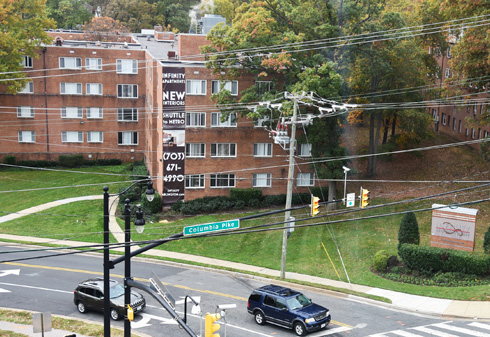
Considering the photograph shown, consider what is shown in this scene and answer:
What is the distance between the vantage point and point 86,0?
3915 inches

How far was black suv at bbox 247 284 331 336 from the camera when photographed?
24.4 metres

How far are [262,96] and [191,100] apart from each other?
614 centimetres

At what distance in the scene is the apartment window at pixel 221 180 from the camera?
45438mm

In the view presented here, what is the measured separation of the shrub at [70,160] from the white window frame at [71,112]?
3.93m

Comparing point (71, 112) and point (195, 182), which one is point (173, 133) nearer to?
point (195, 182)

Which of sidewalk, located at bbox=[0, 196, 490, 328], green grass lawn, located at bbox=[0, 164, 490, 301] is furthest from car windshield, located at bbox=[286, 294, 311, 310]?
green grass lawn, located at bbox=[0, 164, 490, 301]

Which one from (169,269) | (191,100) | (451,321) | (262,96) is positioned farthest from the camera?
(191,100)

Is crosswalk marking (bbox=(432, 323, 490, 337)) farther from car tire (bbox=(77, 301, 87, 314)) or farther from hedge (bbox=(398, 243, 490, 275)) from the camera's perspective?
car tire (bbox=(77, 301, 87, 314))

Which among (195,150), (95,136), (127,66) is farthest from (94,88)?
(195,150)

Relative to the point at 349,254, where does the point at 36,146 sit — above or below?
above

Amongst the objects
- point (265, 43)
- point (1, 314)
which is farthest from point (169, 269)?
point (265, 43)

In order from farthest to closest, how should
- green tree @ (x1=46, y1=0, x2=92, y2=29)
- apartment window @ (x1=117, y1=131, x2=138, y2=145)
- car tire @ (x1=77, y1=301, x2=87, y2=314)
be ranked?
1. green tree @ (x1=46, y1=0, x2=92, y2=29)
2. apartment window @ (x1=117, y1=131, x2=138, y2=145)
3. car tire @ (x1=77, y1=301, x2=87, y2=314)

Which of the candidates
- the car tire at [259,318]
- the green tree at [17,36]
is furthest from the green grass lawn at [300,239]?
the green tree at [17,36]

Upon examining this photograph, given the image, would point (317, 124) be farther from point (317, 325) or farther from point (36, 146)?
point (36, 146)
